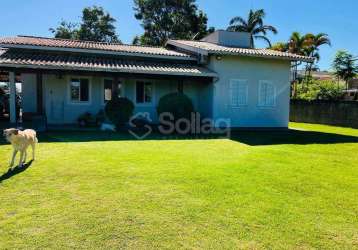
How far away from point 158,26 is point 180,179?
32.6 metres

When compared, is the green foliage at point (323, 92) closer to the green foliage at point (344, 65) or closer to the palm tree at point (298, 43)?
the green foliage at point (344, 65)

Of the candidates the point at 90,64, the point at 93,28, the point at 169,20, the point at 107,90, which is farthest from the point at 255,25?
the point at 90,64

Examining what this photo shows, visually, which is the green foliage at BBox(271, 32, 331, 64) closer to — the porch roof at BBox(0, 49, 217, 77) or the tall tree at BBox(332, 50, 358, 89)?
the tall tree at BBox(332, 50, 358, 89)

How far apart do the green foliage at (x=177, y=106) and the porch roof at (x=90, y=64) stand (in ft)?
3.87

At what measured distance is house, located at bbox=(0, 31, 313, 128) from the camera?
14.9 meters

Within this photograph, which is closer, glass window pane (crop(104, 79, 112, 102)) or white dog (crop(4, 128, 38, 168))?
white dog (crop(4, 128, 38, 168))

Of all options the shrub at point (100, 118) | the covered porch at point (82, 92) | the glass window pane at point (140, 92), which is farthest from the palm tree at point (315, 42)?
the shrub at point (100, 118)

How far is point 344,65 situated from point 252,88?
18.4 m

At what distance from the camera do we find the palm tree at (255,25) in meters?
37.0

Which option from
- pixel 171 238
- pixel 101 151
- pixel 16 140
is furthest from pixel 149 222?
pixel 101 151

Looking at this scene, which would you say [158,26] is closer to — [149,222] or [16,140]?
[16,140]

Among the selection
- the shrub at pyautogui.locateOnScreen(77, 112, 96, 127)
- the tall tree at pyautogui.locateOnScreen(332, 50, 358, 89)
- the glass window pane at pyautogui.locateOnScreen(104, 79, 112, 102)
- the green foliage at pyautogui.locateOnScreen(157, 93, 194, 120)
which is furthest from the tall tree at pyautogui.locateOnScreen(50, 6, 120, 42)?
the green foliage at pyautogui.locateOnScreen(157, 93, 194, 120)

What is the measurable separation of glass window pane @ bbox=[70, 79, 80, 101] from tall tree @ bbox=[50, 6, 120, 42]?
23195 millimetres

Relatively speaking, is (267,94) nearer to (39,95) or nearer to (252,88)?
(252,88)
